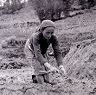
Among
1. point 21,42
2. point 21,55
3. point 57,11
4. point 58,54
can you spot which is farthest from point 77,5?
point 58,54

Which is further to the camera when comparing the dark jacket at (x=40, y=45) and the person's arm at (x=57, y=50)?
the person's arm at (x=57, y=50)

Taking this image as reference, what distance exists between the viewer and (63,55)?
1352 centimetres

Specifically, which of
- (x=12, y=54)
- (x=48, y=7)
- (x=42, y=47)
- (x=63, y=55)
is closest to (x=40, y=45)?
(x=42, y=47)

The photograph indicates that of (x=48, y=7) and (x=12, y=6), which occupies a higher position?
(x=12, y=6)

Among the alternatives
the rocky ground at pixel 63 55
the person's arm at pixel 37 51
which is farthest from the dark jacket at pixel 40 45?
the rocky ground at pixel 63 55

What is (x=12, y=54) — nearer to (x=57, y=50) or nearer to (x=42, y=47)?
(x=42, y=47)

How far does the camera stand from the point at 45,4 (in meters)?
22.7

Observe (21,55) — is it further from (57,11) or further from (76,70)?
(57,11)

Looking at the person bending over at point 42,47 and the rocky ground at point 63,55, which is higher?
the person bending over at point 42,47

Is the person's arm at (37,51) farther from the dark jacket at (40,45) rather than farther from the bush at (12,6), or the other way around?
the bush at (12,6)

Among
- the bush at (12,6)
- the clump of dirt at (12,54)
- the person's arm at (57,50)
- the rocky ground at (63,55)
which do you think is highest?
the bush at (12,6)

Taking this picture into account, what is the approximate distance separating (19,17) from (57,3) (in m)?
5.76

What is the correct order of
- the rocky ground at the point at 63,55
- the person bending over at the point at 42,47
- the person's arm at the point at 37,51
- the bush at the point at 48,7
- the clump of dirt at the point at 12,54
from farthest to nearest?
the bush at the point at 48,7 < the clump of dirt at the point at 12,54 < the rocky ground at the point at 63,55 < the person's arm at the point at 37,51 < the person bending over at the point at 42,47

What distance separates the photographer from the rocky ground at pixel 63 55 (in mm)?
5183
